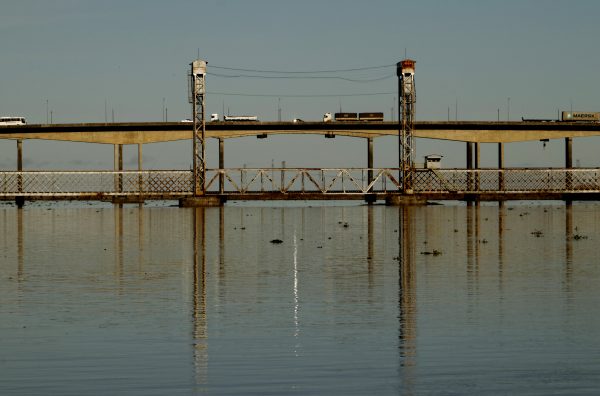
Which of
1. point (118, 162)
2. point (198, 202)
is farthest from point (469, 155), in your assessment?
point (118, 162)

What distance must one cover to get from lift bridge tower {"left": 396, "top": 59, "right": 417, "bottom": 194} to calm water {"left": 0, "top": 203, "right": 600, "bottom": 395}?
79.0 m

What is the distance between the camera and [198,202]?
378ft

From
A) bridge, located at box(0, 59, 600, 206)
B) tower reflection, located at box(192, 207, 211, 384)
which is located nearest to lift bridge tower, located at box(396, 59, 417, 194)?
bridge, located at box(0, 59, 600, 206)

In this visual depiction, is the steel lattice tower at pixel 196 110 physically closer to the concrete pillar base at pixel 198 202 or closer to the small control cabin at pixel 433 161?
the concrete pillar base at pixel 198 202

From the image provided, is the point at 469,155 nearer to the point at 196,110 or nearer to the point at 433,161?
the point at 433,161

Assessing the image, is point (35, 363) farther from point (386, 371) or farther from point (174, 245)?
point (174, 245)

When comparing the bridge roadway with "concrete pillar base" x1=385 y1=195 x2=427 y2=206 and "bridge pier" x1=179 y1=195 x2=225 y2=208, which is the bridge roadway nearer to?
"bridge pier" x1=179 y1=195 x2=225 y2=208

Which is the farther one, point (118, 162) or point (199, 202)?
point (118, 162)

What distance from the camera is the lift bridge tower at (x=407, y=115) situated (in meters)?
122

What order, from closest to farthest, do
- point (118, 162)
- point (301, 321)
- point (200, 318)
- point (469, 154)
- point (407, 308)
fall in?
point (301, 321)
point (200, 318)
point (407, 308)
point (118, 162)
point (469, 154)

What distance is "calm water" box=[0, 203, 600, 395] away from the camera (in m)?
15.6

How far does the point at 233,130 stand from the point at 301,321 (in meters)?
118

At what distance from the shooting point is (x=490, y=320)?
2139 cm

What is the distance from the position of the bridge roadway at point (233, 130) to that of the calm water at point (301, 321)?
94758 millimetres
